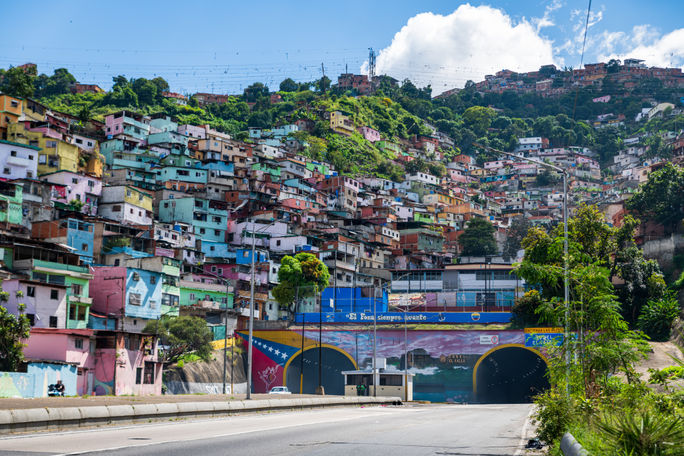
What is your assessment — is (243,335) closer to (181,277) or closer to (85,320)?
(181,277)

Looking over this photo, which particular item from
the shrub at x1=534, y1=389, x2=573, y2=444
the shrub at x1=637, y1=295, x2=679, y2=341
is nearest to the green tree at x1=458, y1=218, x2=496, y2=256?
the shrub at x1=637, y1=295, x2=679, y2=341

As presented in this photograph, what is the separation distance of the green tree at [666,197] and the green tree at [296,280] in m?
44.0

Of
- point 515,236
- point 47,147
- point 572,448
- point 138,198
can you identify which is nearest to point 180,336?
point 138,198

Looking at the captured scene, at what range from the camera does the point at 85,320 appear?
5772 cm

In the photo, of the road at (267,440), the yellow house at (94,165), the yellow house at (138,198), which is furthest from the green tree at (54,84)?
the road at (267,440)

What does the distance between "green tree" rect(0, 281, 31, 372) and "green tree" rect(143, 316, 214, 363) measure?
21.0m

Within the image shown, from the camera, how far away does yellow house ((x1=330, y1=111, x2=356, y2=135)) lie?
172375mm

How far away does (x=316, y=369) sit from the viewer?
7700 centimetres

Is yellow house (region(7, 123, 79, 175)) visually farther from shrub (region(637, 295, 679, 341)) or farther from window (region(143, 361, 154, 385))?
shrub (region(637, 295, 679, 341))

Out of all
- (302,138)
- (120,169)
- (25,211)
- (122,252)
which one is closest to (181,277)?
(122,252)

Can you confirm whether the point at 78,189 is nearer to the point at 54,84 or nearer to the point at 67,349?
the point at 67,349

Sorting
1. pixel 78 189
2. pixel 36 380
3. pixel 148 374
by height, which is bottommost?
pixel 148 374

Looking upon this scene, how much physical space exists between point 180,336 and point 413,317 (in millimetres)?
24853

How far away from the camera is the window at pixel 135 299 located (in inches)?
2527
